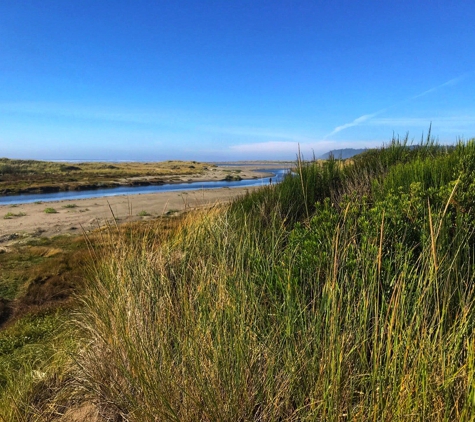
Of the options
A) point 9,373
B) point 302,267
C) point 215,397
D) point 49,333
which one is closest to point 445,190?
point 302,267

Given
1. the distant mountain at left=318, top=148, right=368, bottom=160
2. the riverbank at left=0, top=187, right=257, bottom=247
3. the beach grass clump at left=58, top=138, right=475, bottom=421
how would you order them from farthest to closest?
the riverbank at left=0, top=187, right=257, bottom=247
the distant mountain at left=318, top=148, right=368, bottom=160
the beach grass clump at left=58, top=138, right=475, bottom=421

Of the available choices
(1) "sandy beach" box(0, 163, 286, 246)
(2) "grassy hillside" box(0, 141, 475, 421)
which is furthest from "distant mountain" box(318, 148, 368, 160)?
(2) "grassy hillside" box(0, 141, 475, 421)

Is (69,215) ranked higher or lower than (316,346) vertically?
lower

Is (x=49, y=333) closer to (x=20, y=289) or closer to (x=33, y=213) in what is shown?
(x=20, y=289)

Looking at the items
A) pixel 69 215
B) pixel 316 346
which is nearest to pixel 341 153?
pixel 316 346

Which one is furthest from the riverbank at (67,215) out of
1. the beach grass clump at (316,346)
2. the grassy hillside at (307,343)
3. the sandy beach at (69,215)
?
the beach grass clump at (316,346)

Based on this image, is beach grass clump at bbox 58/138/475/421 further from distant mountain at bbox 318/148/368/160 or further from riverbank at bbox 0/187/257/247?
riverbank at bbox 0/187/257/247

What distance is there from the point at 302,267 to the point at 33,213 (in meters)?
20.8

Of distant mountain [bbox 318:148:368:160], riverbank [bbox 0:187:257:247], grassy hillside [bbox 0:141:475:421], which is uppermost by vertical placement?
distant mountain [bbox 318:148:368:160]

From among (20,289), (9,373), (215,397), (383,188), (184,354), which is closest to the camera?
(215,397)

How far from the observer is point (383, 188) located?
4.74 m

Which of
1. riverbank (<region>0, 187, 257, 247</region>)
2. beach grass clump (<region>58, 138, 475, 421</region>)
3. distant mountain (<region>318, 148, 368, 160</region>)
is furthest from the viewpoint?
riverbank (<region>0, 187, 257, 247</region>)

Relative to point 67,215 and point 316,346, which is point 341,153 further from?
point 67,215

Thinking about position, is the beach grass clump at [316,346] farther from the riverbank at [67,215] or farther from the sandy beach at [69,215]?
the riverbank at [67,215]
